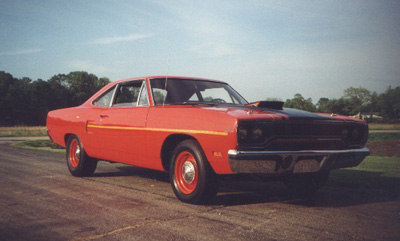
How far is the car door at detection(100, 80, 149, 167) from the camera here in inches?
193

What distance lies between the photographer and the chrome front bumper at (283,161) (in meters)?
3.54

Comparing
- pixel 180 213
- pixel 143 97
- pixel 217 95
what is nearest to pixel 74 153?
pixel 143 97

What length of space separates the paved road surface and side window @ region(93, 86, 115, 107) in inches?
53.8

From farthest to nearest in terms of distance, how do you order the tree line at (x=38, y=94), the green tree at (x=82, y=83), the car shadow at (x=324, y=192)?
1. the green tree at (x=82, y=83)
2. the tree line at (x=38, y=94)
3. the car shadow at (x=324, y=192)

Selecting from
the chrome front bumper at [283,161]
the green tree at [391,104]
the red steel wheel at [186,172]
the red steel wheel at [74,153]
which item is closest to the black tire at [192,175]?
the red steel wheel at [186,172]

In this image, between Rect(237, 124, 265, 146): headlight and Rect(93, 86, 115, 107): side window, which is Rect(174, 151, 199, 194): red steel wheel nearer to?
Rect(237, 124, 265, 146): headlight

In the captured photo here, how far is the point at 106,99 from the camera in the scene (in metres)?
6.09

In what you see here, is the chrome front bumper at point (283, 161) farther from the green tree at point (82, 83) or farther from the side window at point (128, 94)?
the green tree at point (82, 83)

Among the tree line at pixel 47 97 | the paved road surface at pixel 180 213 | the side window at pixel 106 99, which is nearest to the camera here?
the paved road surface at pixel 180 213

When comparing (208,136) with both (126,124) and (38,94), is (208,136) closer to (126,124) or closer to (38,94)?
(126,124)

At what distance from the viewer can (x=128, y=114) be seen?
518 centimetres

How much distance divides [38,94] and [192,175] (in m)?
76.1

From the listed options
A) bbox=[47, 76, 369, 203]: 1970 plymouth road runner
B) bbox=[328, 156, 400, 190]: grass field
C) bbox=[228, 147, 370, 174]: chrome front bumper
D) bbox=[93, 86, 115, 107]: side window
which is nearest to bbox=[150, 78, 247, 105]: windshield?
bbox=[47, 76, 369, 203]: 1970 plymouth road runner

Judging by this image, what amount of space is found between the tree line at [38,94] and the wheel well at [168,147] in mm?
69185
